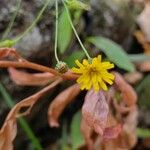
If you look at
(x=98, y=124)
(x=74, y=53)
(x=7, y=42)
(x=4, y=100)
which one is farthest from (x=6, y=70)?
(x=98, y=124)

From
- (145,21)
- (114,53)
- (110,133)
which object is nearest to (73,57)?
(114,53)

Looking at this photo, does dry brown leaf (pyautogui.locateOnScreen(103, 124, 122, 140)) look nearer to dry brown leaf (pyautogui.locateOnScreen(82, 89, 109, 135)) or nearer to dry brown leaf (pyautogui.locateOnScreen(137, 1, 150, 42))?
dry brown leaf (pyautogui.locateOnScreen(82, 89, 109, 135))

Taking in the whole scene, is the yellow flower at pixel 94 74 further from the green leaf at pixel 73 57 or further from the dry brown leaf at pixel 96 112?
the green leaf at pixel 73 57

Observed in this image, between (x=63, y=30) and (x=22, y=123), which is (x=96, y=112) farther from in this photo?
(x=22, y=123)

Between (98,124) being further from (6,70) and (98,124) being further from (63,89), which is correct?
(63,89)

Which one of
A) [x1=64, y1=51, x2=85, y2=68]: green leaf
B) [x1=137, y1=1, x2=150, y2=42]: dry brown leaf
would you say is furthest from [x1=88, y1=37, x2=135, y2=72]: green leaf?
[x1=137, y1=1, x2=150, y2=42]: dry brown leaf

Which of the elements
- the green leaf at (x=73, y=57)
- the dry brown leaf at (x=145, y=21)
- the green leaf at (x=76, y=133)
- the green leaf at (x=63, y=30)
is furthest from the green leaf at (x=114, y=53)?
the dry brown leaf at (x=145, y=21)
